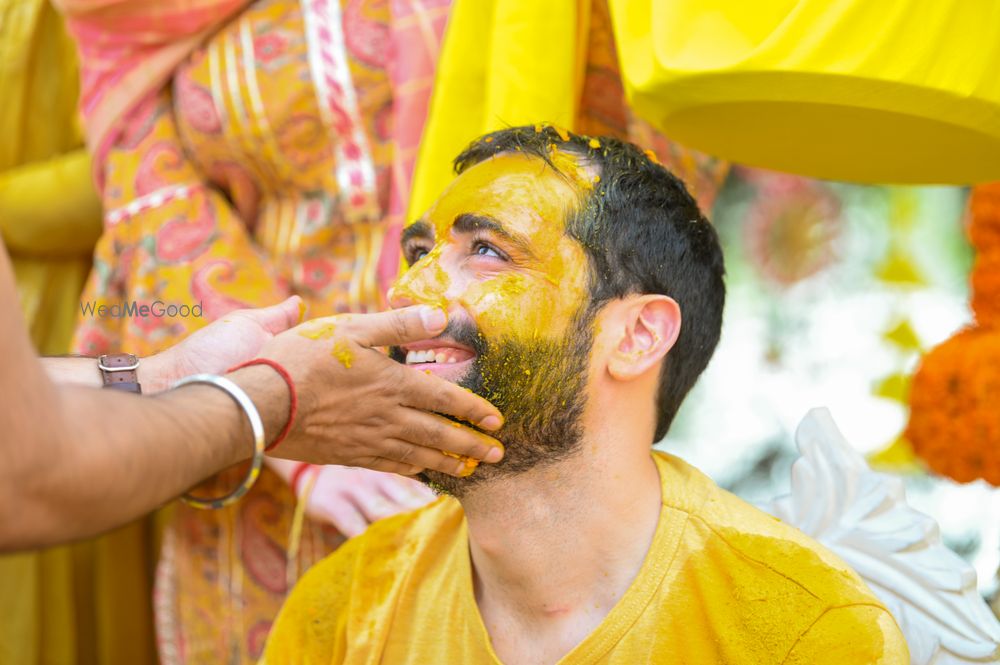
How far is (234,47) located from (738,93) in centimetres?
112

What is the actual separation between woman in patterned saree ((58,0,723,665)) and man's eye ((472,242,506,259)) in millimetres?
546

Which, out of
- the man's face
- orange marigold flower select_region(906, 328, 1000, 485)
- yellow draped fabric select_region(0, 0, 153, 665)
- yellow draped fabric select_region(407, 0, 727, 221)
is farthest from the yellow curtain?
yellow draped fabric select_region(0, 0, 153, 665)

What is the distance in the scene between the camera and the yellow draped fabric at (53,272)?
2.68m

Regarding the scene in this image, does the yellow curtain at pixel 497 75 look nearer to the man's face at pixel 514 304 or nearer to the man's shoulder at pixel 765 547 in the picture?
the man's face at pixel 514 304

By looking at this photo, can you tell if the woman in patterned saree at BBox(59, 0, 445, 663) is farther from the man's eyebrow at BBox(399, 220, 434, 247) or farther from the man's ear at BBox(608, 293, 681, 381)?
the man's ear at BBox(608, 293, 681, 381)

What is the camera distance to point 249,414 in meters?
1.23

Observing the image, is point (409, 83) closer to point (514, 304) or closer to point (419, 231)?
point (419, 231)

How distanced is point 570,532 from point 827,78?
0.68 m

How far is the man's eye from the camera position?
63.4 inches

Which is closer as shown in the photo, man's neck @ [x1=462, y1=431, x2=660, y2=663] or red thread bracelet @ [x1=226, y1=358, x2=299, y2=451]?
red thread bracelet @ [x1=226, y1=358, x2=299, y2=451]

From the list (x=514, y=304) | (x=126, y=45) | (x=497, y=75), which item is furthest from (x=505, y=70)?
(x=126, y=45)

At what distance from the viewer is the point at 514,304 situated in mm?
1551

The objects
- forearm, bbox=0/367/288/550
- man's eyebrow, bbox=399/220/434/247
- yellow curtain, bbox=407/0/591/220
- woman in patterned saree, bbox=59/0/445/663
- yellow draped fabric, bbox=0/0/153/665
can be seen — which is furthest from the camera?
yellow draped fabric, bbox=0/0/153/665

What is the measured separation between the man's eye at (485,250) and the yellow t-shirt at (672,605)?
14.5 inches
